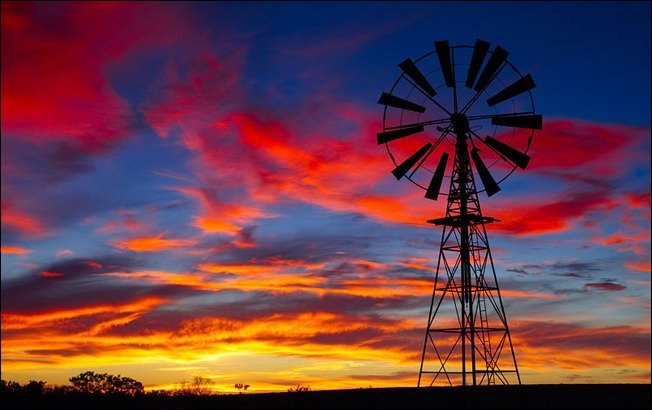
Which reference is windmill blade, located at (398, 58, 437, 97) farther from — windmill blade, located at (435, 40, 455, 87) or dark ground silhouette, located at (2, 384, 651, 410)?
dark ground silhouette, located at (2, 384, 651, 410)

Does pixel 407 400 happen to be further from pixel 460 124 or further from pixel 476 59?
pixel 476 59

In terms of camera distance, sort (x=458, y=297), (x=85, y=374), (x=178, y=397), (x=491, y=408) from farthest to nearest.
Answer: (x=85, y=374), (x=178, y=397), (x=458, y=297), (x=491, y=408)

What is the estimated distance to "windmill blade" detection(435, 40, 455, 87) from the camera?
127 ft

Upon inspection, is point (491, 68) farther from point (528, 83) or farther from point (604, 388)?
point (604, 388)

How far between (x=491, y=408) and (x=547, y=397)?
3384 mm

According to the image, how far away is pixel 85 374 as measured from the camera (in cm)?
5444

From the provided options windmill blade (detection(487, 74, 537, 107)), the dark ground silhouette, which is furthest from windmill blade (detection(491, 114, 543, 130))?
the dark ground silhouette

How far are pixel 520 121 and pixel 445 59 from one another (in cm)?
481

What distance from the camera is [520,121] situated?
127ft

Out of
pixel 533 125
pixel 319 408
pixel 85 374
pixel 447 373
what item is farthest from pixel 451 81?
pixel 85 374

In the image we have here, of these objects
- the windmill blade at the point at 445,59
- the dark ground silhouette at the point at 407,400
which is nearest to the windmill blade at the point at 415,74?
the windmill blade at the point at 445,59

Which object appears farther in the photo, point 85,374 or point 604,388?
point 85,374

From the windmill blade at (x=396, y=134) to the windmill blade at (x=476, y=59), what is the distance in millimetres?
3335

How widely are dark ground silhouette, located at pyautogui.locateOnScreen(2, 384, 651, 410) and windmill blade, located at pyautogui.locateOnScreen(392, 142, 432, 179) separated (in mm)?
10720
